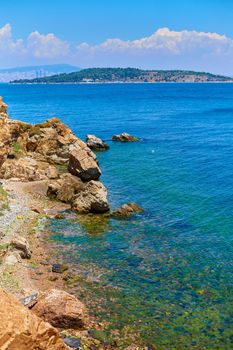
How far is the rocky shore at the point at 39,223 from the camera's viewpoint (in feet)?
43.2

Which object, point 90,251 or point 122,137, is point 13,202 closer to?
point 90,251

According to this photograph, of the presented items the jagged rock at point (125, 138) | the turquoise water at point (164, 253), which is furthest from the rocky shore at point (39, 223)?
the jagged rock at point (125, 138)

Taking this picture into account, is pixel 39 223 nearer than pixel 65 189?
Yes

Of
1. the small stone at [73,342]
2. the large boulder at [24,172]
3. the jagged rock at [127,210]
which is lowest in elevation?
the small stone at [73,342]

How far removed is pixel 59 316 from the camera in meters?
23.7

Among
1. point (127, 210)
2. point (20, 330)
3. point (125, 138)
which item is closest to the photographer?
point (20, 330)

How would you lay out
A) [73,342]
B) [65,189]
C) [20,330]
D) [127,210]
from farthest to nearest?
1. [65,189]
2. [127,210]
3. [73,342]
4. [20,330]

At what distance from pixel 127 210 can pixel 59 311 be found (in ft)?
68.2

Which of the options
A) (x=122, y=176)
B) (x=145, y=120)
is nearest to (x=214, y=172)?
(x=122, y=176)

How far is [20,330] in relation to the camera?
12.4 metres

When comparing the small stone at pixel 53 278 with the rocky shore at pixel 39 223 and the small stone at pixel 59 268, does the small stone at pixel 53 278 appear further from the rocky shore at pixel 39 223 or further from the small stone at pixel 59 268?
the small stone at pixel 59 268

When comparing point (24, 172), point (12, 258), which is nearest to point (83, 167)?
point (24, 172)

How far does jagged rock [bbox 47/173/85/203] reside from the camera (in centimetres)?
4858

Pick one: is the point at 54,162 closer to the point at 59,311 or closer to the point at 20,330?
the point at 59,311
